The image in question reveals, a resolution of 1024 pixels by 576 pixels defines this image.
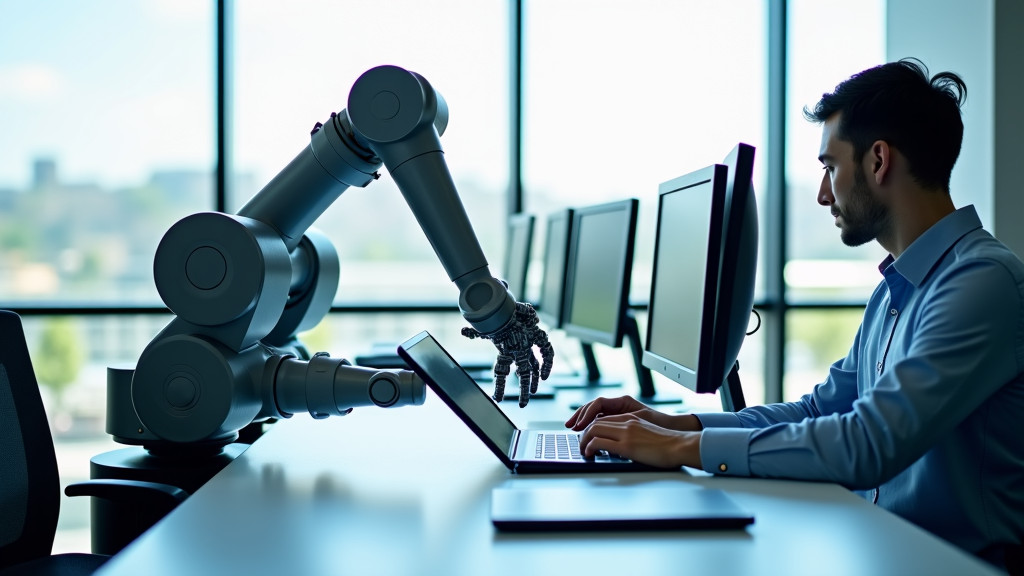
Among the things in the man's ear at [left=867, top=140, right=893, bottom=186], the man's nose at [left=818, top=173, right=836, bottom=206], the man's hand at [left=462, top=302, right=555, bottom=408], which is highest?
the man's ear at [left=867, top=140, right=893, bottom=186]

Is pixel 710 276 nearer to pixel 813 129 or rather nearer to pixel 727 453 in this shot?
pixel 727 453

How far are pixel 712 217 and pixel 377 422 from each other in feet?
2.85

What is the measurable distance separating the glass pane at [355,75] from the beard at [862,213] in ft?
7.95

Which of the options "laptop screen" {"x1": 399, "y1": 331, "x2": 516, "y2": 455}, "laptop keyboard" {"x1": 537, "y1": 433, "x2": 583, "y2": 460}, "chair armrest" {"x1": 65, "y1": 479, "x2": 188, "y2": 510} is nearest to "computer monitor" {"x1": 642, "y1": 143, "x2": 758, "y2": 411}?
A: "laptop keyboard" {"x1": 537, "y1": 433, "x2": 583, "y2": 460}

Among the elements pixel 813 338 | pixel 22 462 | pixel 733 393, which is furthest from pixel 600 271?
pixel 813 338

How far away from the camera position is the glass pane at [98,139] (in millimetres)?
3641

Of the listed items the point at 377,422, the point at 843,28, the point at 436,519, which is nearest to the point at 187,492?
the point at 377,422

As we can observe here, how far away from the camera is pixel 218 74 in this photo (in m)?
3.70

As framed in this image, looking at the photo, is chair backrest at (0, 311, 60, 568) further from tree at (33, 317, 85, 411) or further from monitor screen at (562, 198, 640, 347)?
tree at (33, 317, 85, 411)

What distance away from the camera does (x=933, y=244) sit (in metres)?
1.33

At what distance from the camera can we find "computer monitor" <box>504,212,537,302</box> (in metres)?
3.17

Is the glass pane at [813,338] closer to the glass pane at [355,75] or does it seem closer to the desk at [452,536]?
the glass pane at [355,75]

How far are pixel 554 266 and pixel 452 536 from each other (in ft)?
5.87

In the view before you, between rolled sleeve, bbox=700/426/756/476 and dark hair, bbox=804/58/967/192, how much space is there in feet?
1.75
